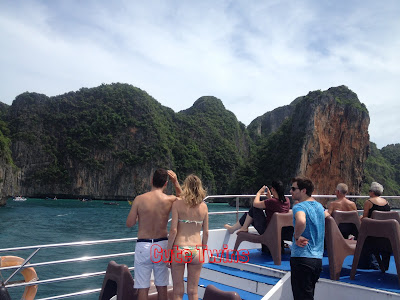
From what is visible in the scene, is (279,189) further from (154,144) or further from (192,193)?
(154,144)

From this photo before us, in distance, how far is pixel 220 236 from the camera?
546 cm

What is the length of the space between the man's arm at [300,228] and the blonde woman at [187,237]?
2.63ft

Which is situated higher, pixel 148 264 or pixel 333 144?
pixel 333 144

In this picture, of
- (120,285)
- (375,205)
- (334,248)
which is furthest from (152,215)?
(375,205)

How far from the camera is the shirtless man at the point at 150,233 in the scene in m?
2.83

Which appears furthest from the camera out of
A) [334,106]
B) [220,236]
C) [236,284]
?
[334,106]

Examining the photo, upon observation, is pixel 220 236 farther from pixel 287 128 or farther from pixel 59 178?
pixel 59 178

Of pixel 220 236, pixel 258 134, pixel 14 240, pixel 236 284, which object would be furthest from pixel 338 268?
pixel 258 134

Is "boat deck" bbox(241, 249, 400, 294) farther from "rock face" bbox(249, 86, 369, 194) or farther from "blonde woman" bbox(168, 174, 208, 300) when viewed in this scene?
"rock face" bbox(249, 86, 369, 194)

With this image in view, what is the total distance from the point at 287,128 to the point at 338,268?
63837mm

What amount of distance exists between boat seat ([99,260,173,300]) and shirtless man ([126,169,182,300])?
2.5 inches

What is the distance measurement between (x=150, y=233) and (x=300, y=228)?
125 centimetres

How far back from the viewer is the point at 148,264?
2.84m

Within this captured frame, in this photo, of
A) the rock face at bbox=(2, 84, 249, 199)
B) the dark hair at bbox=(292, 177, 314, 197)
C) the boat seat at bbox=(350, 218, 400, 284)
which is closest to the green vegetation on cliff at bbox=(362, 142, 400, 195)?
the rock face at bbox=(2, 84, 249, 199)
